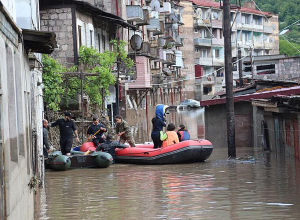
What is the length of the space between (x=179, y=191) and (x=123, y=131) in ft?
28.2

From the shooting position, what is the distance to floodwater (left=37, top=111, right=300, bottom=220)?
1384cm

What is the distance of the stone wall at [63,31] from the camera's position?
112ft

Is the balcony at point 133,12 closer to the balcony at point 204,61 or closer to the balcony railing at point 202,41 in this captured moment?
the balcony railing at point 202,41

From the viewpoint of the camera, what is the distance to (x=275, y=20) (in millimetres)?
124188

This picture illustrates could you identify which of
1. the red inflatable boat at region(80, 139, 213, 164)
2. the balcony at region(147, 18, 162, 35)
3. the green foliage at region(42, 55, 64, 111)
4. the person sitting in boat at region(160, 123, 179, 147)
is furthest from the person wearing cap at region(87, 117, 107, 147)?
the balcony at region(147, 18, 162, 35)

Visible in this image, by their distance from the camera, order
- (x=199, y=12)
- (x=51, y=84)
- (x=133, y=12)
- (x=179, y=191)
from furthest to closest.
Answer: (x=199, y=12), (x=133, y=12), (x=51, y=84), (x=179, y=191)

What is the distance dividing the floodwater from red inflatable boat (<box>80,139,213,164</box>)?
0.29m

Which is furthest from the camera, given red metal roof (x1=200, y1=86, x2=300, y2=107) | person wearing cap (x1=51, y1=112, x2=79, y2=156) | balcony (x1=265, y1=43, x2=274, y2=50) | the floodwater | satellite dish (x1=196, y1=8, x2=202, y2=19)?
balcony (x1=265, y1=43, x2=274, y2=50)

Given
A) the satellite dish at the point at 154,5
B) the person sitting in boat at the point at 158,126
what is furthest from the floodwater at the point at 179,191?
the satellite dish at the point at 154,5

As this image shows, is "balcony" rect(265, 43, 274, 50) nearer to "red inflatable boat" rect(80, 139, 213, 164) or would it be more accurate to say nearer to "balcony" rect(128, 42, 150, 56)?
"balcony" rect(128, 42, 150, 56)

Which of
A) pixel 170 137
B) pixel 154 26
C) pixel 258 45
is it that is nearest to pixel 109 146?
pixel 170 137

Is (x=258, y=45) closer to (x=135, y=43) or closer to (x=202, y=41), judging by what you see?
(x=202, y=41)

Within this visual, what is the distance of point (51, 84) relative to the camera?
1115 inches

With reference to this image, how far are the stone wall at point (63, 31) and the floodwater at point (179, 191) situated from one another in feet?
35.3
